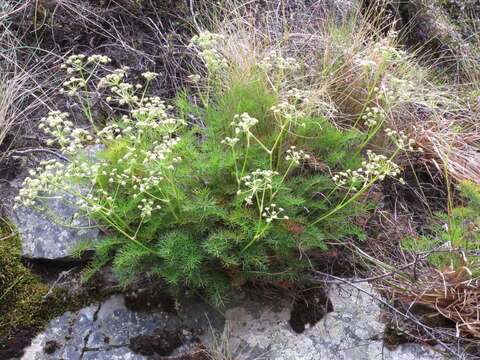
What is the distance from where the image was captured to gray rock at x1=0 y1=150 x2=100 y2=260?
243cm

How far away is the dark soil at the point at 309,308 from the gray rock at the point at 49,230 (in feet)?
3.64

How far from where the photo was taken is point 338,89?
3227 millimetres

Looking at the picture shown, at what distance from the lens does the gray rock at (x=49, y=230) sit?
2.43 meters

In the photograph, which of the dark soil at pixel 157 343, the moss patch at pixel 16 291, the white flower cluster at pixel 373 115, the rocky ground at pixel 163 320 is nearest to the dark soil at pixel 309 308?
the rocky ground at pixel 163 320

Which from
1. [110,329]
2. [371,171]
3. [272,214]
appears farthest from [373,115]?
[110,329]

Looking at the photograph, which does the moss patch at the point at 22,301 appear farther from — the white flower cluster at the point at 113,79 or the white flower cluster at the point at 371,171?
the white flower cluster at the point at 371,171

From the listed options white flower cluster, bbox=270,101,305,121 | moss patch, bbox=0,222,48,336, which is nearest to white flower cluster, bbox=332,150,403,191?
white flower cluster, bbox=270,101,305,121

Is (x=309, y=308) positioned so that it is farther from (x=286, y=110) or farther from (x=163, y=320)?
(x=286, y=110)

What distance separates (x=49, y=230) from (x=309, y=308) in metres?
1.45

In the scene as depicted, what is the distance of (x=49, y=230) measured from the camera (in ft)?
8.26

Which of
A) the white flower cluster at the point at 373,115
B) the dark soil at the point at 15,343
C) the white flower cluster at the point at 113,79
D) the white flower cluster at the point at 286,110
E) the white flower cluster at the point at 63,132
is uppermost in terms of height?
the white flower cluster at the point at 373,115

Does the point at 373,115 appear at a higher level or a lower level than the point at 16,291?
higher

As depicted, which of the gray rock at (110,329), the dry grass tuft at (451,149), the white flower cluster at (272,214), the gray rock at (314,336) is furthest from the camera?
the dry grass tuft at (451,149)

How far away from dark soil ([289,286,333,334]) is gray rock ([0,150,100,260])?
111cm
